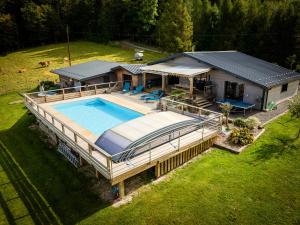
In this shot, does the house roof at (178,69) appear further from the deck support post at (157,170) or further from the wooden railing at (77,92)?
the deck support post at (157,170)

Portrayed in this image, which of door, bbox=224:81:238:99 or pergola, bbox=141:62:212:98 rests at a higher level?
pergola, bbox=141:62:212:98

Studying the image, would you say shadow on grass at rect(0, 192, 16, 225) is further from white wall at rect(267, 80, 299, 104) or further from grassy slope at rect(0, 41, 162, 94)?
grassy slope at rect(0, 41, 162, 94)

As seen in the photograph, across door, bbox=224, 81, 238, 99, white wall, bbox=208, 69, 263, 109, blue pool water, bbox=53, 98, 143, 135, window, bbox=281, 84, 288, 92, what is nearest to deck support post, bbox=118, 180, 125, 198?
blue pool water, bbox=53, 98, 143, 135

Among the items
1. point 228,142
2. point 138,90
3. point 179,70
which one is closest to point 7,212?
point 228,142

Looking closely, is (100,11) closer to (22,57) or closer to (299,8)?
(22,57)

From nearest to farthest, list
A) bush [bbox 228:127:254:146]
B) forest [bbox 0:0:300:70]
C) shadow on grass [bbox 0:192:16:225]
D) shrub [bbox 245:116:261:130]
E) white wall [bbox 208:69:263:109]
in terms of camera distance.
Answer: shadow on grass [bbox 0:192:16:225] → bush [bbox 228:127:254:146] → shrub [bbox 245:116:261:130] → white wall [bbox 208:69:263:109] → forest [bbox 0:0:300:70]

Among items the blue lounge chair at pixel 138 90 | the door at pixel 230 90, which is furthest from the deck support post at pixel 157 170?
the blue lounge chair at pixel 138 90
